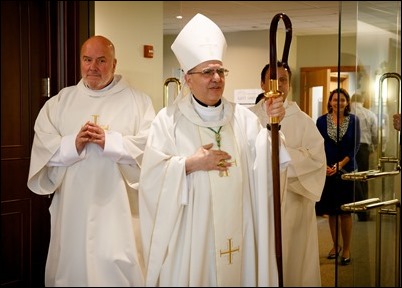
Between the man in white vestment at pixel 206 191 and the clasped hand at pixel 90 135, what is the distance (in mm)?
321

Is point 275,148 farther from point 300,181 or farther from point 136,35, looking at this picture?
point 136,35

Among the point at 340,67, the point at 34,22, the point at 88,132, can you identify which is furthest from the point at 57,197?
the point at 340,67

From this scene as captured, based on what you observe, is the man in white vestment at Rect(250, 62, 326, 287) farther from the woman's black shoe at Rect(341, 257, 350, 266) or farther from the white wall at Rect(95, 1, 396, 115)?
the woman's black shoe at Rect(341, 257, 350, 266)

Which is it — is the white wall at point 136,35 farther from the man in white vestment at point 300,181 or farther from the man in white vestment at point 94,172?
the man in white vestment at point 300,181

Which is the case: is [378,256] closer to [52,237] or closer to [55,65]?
[52,237]

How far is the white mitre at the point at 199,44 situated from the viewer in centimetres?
235

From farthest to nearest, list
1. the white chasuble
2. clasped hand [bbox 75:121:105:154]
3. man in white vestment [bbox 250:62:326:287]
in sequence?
man in white vestment [bbox 250:62:326:287] < clasped hand [bbox 75:121:105:154] < the white chasuble

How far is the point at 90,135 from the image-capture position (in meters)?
2.61

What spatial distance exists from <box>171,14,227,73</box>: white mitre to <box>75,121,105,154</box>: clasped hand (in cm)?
48

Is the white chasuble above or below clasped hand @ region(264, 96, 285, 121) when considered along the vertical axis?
below

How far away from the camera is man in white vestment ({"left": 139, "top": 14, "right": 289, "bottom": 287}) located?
7.55 ft

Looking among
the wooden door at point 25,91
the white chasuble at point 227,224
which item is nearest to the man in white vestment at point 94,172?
the wooden door at point 25,91

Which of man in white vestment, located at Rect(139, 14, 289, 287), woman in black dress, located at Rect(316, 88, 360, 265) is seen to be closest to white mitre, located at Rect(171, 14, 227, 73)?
man in white vestment, located at Rect(139, 14, 289, 287)

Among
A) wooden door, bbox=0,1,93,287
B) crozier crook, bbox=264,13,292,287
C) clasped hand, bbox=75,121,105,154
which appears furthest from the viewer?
wooden door, bbox=0,1,93,287
